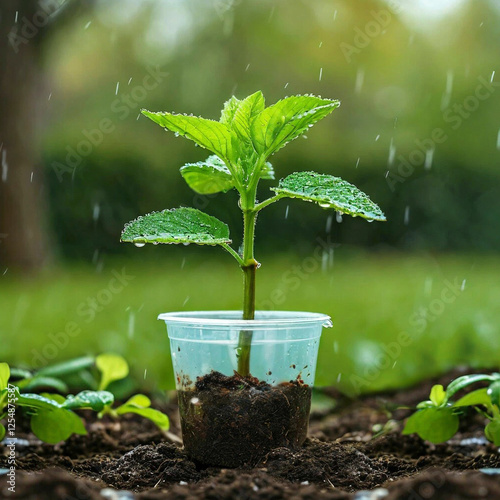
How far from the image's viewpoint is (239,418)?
128 centimetres

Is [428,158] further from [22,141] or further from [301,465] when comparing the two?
[301,465]

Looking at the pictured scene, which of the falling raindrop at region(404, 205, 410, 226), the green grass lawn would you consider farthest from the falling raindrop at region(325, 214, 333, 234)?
the falling raindrop at region(404, 205, 410, 226)

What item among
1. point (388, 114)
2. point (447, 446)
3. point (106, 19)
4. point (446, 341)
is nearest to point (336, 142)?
point (388, 114)

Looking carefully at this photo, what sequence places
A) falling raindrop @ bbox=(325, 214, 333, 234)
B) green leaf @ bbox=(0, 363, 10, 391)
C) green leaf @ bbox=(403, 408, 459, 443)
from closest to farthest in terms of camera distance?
1. green leaf @ bbox=(0, 363, 10, 391)
2. green leaf @ bbox=(403, 408, 459, 443)
3. falling raindrop @ bbox=(325, 214, 333, 234)

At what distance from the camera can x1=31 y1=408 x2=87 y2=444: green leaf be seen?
146 cm

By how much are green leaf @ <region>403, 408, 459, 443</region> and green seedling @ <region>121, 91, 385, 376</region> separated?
491mm

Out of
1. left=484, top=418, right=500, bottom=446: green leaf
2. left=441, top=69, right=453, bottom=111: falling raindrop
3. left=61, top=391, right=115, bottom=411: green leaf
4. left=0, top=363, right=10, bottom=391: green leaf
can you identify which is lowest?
left=484, top=418, right=500, bottom=446: green leaf

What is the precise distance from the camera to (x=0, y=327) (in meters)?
3.09

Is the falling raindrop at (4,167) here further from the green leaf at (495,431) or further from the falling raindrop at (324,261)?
the green leaf at (495,431)

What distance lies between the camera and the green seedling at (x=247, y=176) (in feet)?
3.99

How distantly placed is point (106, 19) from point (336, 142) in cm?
326

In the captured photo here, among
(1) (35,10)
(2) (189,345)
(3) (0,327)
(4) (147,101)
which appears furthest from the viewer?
(4) (147,101)

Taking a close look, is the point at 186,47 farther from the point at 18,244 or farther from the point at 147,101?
the point at 18,244

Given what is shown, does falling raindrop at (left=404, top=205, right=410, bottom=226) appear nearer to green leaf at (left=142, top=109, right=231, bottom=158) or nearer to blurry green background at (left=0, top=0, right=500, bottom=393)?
blurry green background at (left=0, top=0, right=500, bottom=393)
